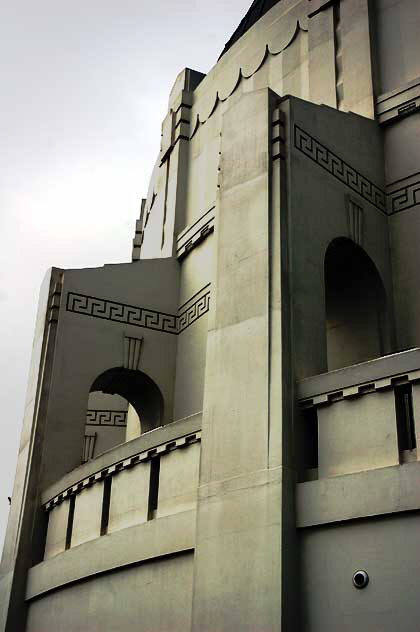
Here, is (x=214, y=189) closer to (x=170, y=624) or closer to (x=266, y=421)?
(x=266, y=421)

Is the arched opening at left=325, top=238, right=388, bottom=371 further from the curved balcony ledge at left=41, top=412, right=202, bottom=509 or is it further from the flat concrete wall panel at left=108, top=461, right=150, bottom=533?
the flat concrete wall panel at left=108, top=461, right=150, bottom=533

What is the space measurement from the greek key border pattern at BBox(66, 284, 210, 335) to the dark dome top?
6914 mm

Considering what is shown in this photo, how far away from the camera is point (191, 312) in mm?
17797

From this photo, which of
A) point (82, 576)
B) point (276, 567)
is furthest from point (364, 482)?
point (82, 576)

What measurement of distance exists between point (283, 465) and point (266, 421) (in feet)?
2.11

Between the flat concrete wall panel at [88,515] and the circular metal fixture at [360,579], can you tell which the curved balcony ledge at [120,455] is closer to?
the flat concrete wall panel at [88,515]

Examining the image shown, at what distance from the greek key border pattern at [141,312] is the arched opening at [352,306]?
3.20 metres

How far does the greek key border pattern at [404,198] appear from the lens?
14.4 m

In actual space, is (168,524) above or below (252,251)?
below

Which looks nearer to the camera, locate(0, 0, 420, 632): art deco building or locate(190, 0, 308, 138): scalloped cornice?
locate(0, 0, 420, 632): art deco building

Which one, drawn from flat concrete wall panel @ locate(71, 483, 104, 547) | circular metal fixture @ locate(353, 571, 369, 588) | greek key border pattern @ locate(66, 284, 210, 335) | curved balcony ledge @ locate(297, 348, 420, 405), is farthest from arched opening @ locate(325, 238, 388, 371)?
circular metal fixture @ locate(353, 571, 369, 588)

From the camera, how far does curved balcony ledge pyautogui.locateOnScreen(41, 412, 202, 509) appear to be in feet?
40.3

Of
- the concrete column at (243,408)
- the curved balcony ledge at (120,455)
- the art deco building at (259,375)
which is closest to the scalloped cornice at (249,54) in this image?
the art deco building at (259,375)

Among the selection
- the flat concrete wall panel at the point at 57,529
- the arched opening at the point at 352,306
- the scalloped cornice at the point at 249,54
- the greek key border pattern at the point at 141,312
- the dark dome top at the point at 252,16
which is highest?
the dark dome top at the point at 252,16
